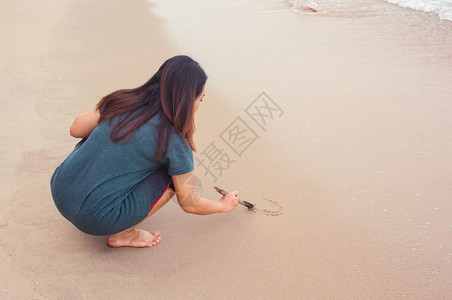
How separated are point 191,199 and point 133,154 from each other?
0.32m

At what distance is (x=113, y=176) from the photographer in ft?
5.24

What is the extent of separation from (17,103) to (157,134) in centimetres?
208

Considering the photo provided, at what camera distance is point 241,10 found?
20.6 feet

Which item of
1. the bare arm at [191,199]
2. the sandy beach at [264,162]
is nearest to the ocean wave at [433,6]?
the sandy beach at [264,162]

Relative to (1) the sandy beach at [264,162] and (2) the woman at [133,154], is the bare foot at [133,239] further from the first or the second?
(2) the woman at [133,154]

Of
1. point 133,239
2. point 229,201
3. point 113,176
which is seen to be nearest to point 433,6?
point 229,201

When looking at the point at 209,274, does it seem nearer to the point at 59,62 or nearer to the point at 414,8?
the point at 59,62

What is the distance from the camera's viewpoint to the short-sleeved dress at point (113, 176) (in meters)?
1.56

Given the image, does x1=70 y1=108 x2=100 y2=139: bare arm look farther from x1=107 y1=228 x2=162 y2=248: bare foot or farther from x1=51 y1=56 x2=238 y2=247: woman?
x1=107 y1=228 x2=162 y2=248: bare foot

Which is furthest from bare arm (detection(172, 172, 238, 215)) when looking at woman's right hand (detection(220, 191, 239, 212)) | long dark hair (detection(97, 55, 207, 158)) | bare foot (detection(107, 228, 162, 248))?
bare foot (detection(107, 228, 162, 248))

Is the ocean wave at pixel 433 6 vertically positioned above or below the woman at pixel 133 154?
above

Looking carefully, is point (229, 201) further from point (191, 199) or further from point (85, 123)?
point (85, 123)

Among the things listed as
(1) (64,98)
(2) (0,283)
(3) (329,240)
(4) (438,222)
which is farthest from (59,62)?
(4) (438,222)

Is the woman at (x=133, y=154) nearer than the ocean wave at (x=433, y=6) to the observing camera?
Yes
